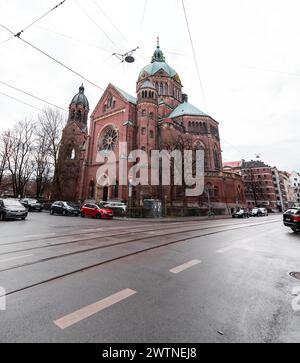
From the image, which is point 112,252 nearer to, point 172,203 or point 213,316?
point 213,316

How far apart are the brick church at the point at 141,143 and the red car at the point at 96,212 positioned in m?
7.54

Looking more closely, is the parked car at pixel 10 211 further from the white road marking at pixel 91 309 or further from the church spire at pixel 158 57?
the church spire at pixel 158 57

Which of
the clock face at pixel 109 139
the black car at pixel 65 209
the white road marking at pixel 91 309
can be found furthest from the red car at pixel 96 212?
the white road marking at pixel 91 309

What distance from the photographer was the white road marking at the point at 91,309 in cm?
228

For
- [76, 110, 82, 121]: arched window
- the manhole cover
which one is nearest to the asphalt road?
the manhole cover

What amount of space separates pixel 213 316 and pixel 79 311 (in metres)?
1.77

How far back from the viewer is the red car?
20.8 m

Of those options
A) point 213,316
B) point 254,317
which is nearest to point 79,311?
point 213,316

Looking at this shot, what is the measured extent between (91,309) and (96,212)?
19168mm

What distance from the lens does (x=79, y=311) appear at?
8.32 feet

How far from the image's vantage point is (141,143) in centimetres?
3156
